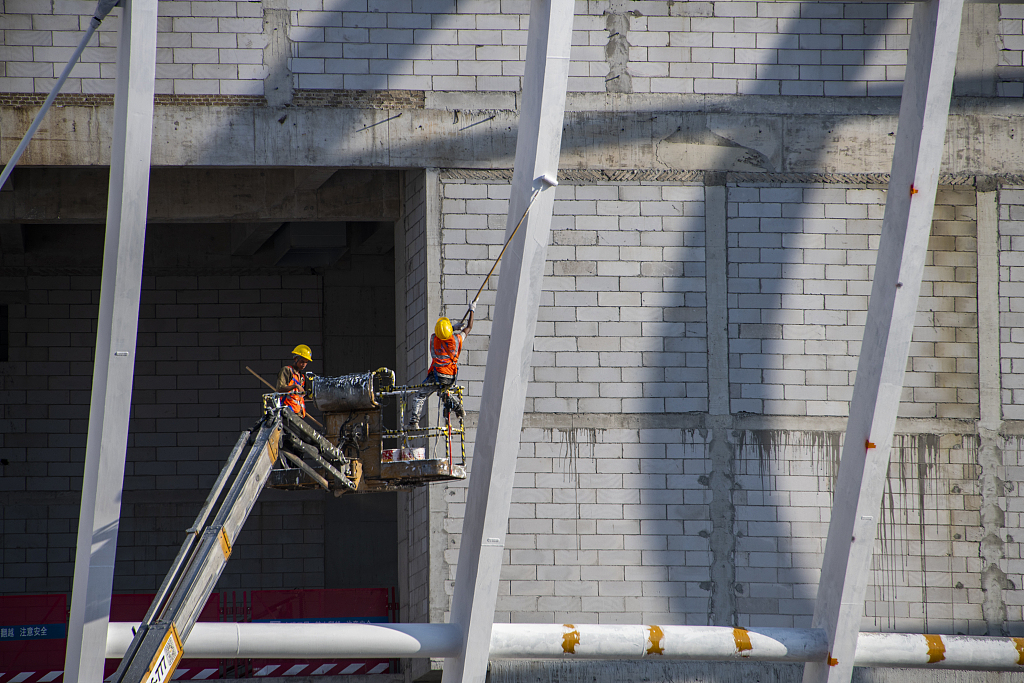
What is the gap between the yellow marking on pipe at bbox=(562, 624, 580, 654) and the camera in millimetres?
9789

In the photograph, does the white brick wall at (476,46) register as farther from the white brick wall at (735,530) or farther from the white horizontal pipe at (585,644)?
the white horizontal pipe at (585,644)

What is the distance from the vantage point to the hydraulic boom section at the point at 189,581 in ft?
24.5

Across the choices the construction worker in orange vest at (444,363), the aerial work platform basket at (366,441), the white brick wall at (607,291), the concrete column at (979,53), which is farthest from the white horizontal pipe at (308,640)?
the concrete column at (979,53)

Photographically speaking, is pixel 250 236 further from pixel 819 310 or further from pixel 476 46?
pixel 819 310

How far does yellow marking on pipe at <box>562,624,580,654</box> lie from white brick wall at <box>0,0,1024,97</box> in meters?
7.19

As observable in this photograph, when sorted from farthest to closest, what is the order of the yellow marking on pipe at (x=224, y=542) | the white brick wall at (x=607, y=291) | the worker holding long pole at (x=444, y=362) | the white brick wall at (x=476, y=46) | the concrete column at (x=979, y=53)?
the concrete column at (x=979, y=53)
the white brick wall at (x=607, y=291)
the white brick wall at (x=476, y=46)
the worker holding long pole at (x=444, y=362)
the yellow marking on pipe at (x=224, y=542)

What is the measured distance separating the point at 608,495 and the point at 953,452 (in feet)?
15.4

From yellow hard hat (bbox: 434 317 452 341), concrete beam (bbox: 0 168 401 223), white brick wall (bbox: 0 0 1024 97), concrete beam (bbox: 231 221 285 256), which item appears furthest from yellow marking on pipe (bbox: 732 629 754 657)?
concrete beam (bbox: 231 221 285 256)

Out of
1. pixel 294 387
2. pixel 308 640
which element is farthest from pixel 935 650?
pixel 294 387

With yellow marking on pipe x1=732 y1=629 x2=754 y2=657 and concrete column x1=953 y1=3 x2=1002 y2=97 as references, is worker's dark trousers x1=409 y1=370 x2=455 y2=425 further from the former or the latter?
concrete column x1=953 y1=3 x2=1002 y2=97

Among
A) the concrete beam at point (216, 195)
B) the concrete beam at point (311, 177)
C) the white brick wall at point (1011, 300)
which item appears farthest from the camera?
the concrete beam at point (216, 195)

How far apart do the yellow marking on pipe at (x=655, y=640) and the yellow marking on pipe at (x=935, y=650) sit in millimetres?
2645

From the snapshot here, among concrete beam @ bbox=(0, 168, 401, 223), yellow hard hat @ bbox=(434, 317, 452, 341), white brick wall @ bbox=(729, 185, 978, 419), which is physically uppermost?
concrete beam @ bbox=(0, 168, 401, 223)

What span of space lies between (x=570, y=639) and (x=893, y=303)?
14.7ft
